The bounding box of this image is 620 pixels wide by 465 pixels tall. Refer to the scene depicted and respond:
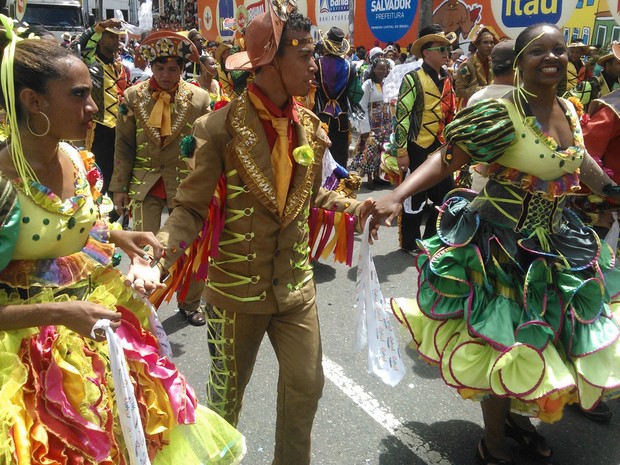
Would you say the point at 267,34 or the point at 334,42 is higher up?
the point at 334,42

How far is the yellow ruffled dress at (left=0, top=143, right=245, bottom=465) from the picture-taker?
1963 millimetres

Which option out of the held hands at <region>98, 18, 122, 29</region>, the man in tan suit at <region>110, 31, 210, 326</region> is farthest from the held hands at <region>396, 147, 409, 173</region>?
the held hands at <region>98, 18, 122, 29</region>

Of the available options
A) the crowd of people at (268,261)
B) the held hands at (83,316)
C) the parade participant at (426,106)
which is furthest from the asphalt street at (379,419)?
the parade participant at (426,106)

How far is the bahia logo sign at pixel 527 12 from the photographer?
16172 millimetres

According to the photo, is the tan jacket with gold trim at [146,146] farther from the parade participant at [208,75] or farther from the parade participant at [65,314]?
the parade participant at [208,75]

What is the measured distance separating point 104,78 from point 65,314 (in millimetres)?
4792

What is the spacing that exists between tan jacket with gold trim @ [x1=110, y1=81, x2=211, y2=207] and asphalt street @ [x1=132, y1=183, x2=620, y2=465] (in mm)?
1178

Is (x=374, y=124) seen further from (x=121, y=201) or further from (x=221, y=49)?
(x=121, y=201)

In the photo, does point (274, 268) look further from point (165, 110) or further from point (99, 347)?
point (165, 110)

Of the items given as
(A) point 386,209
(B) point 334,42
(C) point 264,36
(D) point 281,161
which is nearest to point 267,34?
(C) point 264,36

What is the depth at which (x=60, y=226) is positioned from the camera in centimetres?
218

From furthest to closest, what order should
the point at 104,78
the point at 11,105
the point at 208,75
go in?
the point at 208,75 < the point at 104,78 < the point at 11,105

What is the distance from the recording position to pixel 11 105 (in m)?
2.05

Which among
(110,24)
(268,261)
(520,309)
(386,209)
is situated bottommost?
(520,309)
